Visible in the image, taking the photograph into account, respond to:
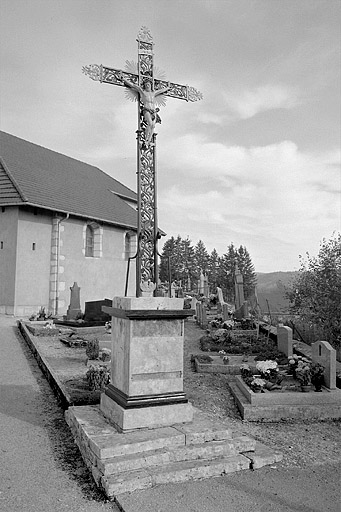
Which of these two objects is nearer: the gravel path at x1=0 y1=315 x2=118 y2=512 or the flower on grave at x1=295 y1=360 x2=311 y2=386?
the gravel path at x1=0 y1=315 x2=118 y2=512

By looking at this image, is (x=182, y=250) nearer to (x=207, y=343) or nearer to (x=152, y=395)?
(x=207, y=343)

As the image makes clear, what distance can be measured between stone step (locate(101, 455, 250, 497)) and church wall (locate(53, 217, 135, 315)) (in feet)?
55.8

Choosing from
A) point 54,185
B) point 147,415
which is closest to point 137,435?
point 147,415

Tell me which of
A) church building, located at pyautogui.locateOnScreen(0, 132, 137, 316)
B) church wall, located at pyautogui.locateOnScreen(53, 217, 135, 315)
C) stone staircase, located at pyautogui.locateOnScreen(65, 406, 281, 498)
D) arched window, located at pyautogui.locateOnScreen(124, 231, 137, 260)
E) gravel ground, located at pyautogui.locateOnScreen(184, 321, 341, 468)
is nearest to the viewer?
stone staircase, located at pyautogui.locateOnScreen(65, 406, 281, 498)

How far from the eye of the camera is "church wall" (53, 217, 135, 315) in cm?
2172

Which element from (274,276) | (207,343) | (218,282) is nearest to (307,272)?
(207,343)

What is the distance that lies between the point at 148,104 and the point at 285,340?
6.80 metres

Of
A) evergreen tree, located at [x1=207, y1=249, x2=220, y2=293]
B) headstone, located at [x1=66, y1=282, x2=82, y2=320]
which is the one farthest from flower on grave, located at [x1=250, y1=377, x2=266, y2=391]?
evergreen tree, located at [x1=207, y1=249, x2=220, y2=293]

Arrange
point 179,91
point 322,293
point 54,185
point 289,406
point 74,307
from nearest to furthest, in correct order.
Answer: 1. point 179,91
2. point 289,406
3. point 322,293
4. point 74,307
5. point 54,185

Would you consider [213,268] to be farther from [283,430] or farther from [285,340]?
[283,430]

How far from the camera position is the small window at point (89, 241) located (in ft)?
78.4

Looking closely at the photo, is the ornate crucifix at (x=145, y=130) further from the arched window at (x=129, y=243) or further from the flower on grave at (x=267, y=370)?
the arched window at (x=129, y=243)

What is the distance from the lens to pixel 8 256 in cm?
1958

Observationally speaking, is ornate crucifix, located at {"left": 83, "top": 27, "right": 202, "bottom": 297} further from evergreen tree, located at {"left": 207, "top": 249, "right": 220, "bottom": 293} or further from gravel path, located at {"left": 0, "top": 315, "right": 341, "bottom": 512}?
evergreen tree, located at {"left": 207, "top": 249, "right": 220, "bottom": 293}
